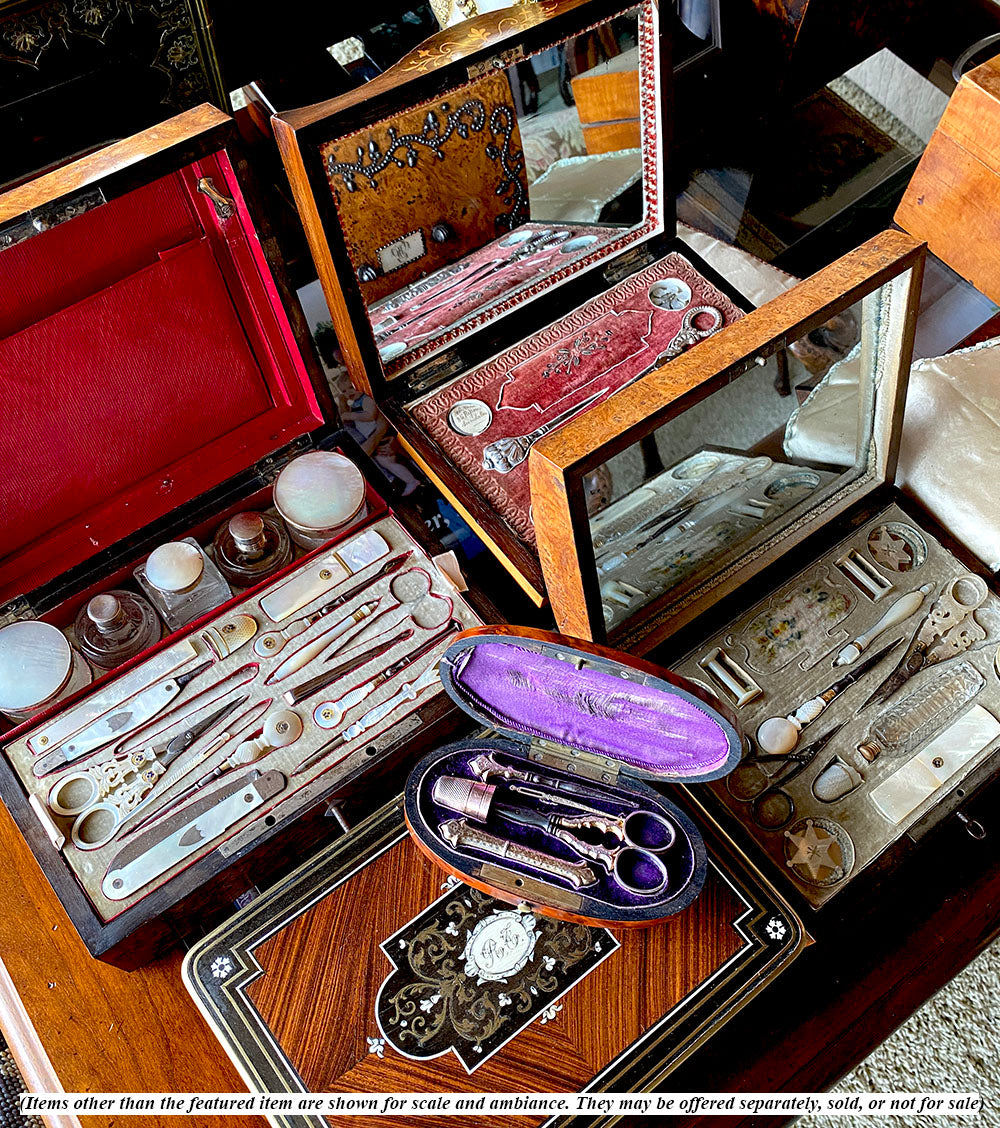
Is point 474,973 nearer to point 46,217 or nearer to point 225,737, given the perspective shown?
point 225,737

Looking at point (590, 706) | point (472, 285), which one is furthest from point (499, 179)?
point (590, 706)

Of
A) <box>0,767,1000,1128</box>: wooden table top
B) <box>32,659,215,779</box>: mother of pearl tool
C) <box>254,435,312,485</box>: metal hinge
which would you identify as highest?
<box>254,435,312,485</box>: metal hinge

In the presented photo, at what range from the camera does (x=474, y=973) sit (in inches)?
47.0

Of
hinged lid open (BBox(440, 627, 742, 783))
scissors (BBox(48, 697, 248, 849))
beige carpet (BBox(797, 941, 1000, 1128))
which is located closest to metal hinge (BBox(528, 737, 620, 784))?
hinged lid open (BBox(440, 627, 742, 783))

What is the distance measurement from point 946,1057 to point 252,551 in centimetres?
144

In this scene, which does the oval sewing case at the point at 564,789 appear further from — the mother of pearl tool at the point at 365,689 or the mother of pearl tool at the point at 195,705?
the mother of pearl tool at the point at 195,705

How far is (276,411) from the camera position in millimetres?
1515

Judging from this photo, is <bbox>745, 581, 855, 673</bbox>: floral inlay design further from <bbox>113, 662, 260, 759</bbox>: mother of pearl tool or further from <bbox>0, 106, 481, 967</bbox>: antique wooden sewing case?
<bbox>113, 662, 260, 759</bbox>: mother of pearl tool

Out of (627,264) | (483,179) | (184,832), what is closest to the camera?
(184,832)

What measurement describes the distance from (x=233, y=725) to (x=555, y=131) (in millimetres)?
994

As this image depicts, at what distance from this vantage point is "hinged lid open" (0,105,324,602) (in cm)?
112

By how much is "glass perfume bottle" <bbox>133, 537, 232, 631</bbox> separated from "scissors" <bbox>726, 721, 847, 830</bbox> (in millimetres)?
779

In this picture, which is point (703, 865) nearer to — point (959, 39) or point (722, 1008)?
point (722, 1008)

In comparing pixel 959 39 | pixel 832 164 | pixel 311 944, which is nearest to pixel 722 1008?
pixel 311 944
